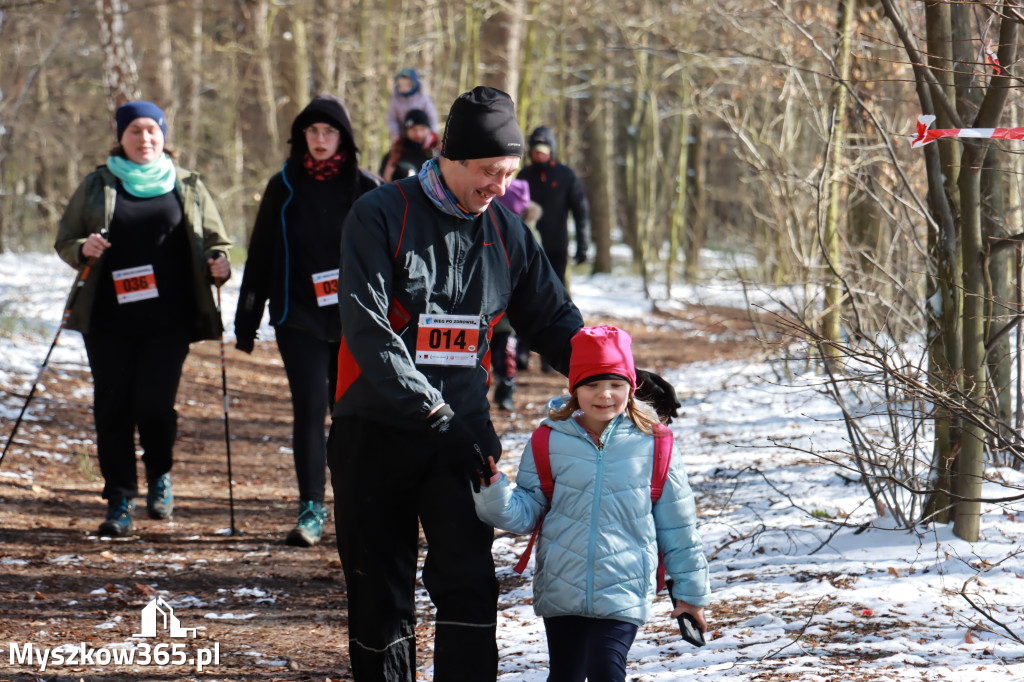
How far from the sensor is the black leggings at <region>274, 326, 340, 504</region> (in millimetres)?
5387

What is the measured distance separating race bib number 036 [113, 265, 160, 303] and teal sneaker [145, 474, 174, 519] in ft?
3.50

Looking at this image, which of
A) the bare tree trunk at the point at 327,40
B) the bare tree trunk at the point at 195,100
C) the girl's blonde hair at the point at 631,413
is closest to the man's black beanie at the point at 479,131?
the girl's blonde hair at the point at 631,413

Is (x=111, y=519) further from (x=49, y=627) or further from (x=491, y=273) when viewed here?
(x=491, y=273)

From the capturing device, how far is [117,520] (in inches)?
223

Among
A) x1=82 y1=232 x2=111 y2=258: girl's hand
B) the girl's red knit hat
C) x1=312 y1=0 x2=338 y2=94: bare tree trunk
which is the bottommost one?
the girl's red knit hat

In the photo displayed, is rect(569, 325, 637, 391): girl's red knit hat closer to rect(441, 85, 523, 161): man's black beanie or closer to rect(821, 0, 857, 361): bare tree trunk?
rect(441, 85, 523, 161): man's black beanie

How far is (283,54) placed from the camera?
16578mm

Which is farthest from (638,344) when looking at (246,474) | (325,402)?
(325,402)

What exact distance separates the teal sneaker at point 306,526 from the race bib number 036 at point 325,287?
1078 mm

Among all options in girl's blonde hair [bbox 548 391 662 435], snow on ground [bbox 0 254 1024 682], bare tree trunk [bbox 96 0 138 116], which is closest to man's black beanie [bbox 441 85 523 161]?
girl's blonde hair [bbox 548 391 662 435]

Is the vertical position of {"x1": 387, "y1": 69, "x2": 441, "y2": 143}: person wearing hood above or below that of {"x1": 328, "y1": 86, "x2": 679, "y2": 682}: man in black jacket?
above

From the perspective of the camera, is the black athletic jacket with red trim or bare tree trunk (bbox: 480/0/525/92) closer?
the black athletic jacket with red trim

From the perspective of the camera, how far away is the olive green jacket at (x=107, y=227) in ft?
18.1

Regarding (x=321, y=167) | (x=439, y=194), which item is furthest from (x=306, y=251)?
(x=439, y=194)
